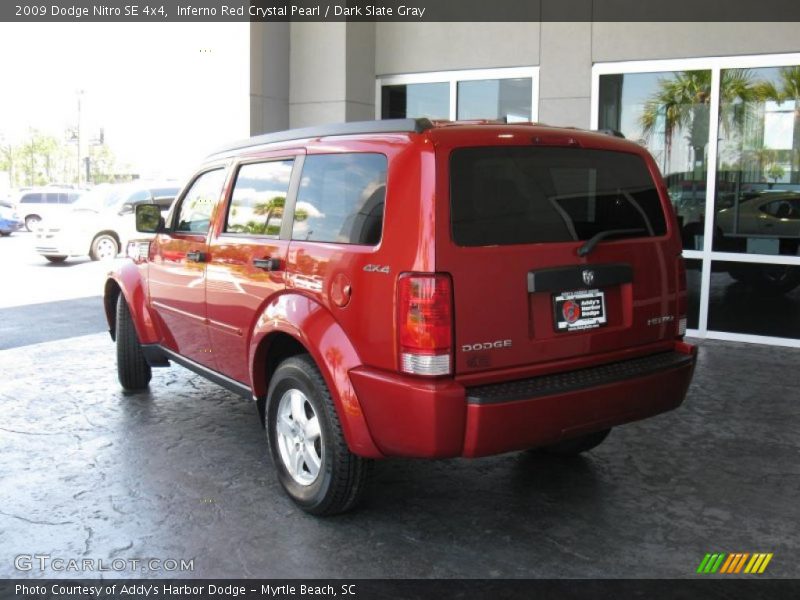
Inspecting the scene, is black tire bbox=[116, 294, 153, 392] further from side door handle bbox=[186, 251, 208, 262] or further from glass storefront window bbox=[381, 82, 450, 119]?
glass storefront window bbox=[381, 82, 450, 119]

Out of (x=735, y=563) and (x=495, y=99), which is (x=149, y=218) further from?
(x=495, y=99)

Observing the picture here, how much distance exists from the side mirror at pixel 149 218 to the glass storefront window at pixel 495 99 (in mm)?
5059

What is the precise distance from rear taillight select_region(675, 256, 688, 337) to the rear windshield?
221 mm

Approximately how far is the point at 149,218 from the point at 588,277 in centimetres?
326

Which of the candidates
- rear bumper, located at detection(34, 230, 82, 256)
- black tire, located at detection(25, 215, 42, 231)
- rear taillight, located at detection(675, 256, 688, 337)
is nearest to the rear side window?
rear taillight, located at detection(675, 256, 688, 337)

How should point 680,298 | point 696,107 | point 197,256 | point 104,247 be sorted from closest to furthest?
point 680,298, point 197,256, point 696,107, point 104,247

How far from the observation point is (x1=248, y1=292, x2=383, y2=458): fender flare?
355 cm

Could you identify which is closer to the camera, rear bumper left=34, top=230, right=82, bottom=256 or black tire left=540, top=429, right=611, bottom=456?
black tire left=540, top=429, right=611, bottom=456

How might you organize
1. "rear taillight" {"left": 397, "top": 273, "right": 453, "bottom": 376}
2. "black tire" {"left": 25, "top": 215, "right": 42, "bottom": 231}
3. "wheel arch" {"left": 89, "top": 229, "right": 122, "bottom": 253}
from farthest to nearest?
"black tire" {"left": 25, "top": 215, "right": 42, "bottom": 231} → "wheel arch" {"left": 89, "top": 229, "right": 122, "bottom": 253} → "rear taillight" {"left": 397, "top": 273, "right": 453, "bottom": 376}

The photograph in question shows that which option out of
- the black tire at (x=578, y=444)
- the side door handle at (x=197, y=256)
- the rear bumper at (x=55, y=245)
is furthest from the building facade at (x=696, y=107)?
the rear bumper at (x=55, y=245)

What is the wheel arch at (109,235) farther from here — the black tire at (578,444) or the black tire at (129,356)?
the black tire at (578,444)

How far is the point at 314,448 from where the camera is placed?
3961 millimetres

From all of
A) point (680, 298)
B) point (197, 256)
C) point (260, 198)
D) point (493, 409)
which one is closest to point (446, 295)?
point (493, 409)

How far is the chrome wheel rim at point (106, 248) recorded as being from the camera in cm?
1770
